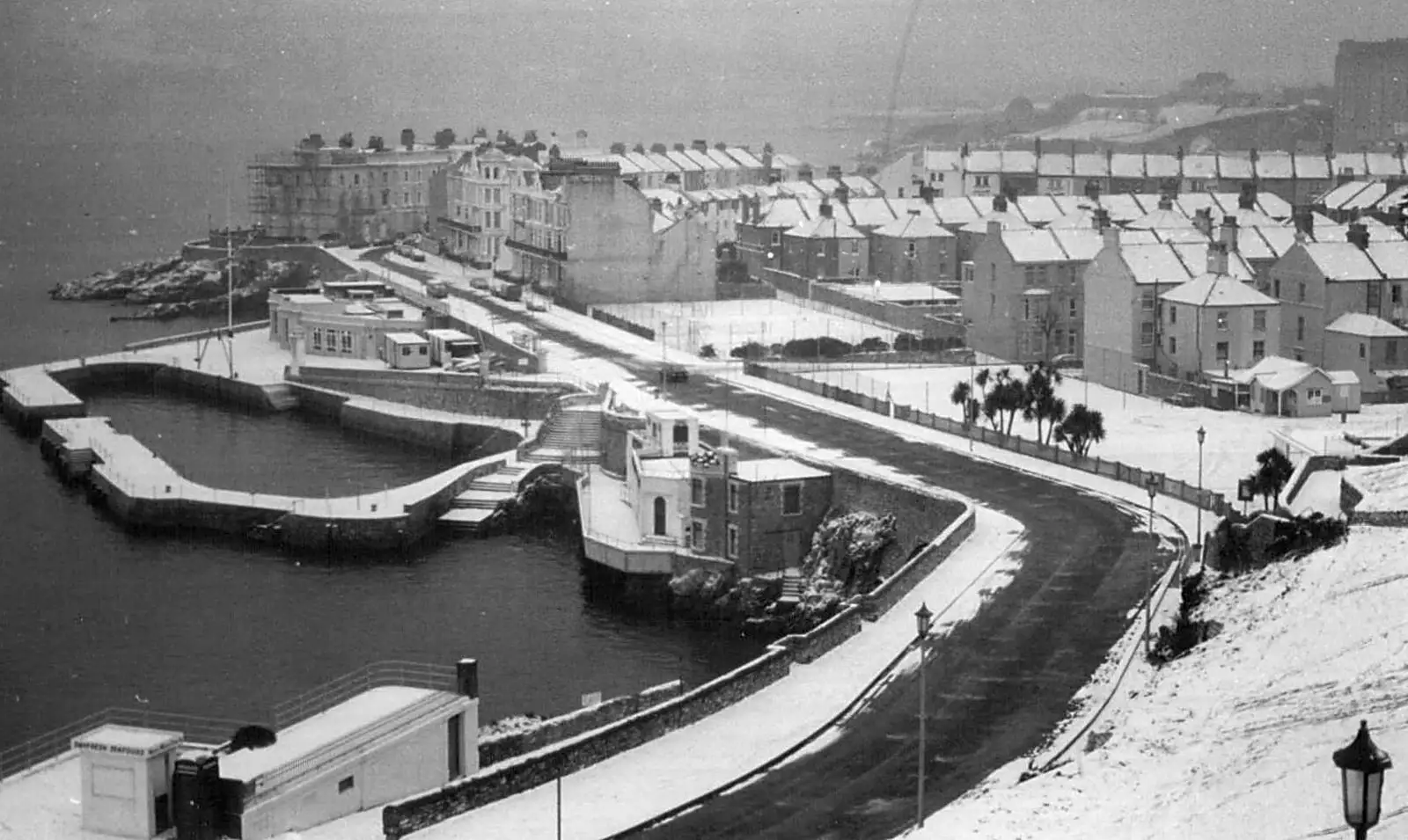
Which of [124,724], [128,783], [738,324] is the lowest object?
[124,724]

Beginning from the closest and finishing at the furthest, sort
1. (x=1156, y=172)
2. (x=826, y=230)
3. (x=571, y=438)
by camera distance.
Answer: (x=571, y=438)
(x=826, y=230)
(x=1156, y=172)

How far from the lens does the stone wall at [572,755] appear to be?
19094 mm

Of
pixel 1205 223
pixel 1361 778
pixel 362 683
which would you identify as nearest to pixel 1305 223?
pixel 1205 223

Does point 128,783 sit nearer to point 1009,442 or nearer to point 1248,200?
point 1009,442

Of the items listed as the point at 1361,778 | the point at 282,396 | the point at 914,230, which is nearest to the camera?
the point at 1361,778

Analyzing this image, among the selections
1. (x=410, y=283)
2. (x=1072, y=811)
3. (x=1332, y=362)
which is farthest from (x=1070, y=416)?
(x=410, y=283)

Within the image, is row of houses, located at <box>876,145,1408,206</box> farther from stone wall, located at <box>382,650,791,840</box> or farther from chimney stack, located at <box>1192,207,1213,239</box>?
stone wall, located at <box>382,650,791,840</box>

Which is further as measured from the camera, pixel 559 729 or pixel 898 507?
pixel 898 507

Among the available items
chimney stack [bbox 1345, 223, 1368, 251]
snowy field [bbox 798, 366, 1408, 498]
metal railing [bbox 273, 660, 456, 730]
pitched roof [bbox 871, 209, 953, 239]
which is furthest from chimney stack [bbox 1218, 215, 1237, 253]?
metal railing [bbox 273, 660, 456, 730]

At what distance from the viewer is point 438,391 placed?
54562 mm

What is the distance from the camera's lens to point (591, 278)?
66.4 m

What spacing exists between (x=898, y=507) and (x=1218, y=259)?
17.3 meters

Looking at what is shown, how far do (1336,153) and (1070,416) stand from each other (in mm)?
55611

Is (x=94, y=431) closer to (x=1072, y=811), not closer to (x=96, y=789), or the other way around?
(x=96, y=789)
